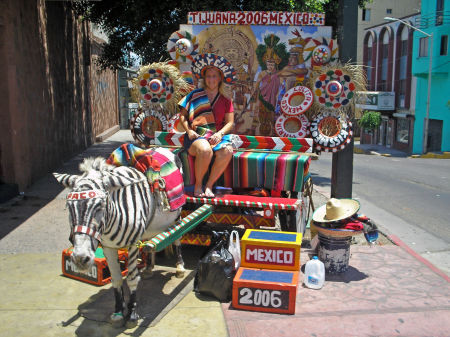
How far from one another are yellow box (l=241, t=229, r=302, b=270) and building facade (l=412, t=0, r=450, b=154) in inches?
986

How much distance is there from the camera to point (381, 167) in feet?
61.9

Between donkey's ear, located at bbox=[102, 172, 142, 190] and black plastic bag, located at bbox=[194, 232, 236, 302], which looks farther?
black plastic bag, located at bbox=[194, 232, 236, 302]

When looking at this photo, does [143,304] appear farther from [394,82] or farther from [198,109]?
[394,82]

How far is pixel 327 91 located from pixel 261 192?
72.8 inches

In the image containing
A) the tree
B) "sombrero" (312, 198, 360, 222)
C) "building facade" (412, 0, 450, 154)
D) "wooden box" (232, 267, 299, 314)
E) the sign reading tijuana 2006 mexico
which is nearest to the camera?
"wooden box" (232, 267, 299, 314)

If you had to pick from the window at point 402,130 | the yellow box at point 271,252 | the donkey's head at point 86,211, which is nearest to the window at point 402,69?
the window at point 402,130

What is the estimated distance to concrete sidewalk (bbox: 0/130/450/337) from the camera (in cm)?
464

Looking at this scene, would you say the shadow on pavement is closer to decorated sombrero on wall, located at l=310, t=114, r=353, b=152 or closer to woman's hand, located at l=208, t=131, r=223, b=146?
woman's hand, located at l=208, t=131, r=223, b=146

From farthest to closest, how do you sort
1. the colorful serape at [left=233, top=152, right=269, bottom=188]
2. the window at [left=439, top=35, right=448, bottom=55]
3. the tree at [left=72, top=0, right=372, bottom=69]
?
the window at [left=439, top=35, right=448, bottom=55] < the tree at [left=72, top=0, right=372, bottom=69] < the colorful serape at [left=233, top=152, right=269, bottom=188]

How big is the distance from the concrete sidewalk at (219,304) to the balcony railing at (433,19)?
84.1 ft

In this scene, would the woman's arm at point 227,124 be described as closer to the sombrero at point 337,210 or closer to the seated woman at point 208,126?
the seated woman at point 208,126

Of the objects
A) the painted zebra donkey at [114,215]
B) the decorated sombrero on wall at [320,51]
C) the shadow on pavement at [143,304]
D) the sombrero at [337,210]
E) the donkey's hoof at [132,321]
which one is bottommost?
the shadow on pavement at [143,304]

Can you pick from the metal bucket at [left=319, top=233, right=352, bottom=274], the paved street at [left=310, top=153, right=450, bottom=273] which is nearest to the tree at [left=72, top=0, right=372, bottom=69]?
the paved street at [left=310, top=153, right=450, bottom=273]

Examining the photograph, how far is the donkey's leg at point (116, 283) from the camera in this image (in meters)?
4.54
